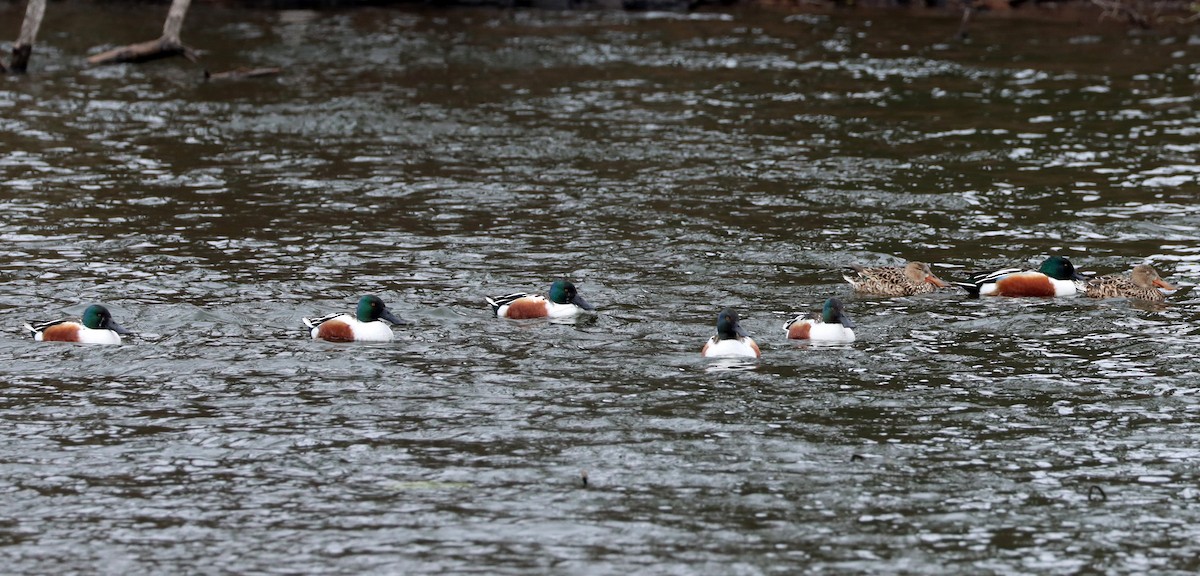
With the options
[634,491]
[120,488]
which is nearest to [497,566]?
[634,491]

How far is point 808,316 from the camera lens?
14.8 m

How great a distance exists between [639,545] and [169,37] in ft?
80.4

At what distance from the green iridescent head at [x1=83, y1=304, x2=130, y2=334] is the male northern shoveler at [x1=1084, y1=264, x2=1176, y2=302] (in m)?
9.60

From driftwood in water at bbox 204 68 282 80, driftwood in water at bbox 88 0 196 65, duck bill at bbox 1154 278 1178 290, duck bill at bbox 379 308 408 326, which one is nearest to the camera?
duck bill at bbox 379 308 408 326

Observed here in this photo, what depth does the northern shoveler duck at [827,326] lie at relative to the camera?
47.9 ft

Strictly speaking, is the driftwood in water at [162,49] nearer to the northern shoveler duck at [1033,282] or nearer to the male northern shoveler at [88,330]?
the male northern shoveler at [88,330]

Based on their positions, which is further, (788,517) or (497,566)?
(788,517)

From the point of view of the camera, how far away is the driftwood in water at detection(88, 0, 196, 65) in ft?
104

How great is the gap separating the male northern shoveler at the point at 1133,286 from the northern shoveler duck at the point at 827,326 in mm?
3273

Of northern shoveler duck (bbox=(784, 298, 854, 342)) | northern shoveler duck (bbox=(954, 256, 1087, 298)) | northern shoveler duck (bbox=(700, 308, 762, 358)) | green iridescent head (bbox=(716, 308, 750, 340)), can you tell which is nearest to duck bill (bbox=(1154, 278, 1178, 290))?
northern shoveler duck (bbox=(954, 256, 1087, 298))

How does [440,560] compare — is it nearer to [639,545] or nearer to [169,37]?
[639,545]

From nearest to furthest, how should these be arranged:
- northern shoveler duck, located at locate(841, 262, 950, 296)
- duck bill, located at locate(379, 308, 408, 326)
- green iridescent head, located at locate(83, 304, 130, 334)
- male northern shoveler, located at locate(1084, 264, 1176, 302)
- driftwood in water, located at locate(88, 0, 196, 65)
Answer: green iridescent head, located at locate(83, 304, 130, 334) → duck bill, located at locate(379, 308, 408, 326) → male northern shoveler, located at locate(1084, 264, 1176, 302) → northern shoveler duck, located at locate(841, 262, 950, 296) → driftwood in water, located at locate(88, 0, 196, 65)

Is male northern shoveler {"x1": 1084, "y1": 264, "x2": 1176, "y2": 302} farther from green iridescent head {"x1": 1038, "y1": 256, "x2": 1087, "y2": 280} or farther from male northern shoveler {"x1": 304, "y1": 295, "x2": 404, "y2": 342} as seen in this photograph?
male northern shoveler {"x1": 304, "y1": 295, "x2": 404, "y2": 342}

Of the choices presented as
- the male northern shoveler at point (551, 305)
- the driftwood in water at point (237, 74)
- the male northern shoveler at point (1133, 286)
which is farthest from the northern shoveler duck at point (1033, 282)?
the driftwood in water at point (237, 74)
